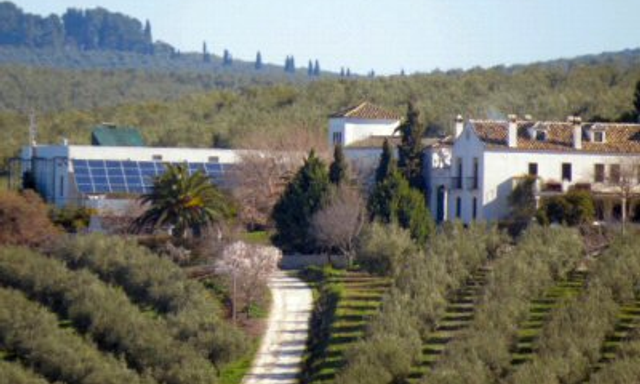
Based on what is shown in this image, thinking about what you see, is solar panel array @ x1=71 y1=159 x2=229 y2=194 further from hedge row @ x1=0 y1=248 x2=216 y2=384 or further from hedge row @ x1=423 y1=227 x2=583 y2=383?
hedge row @ x1=423 y1=227 x2=583 y2=383

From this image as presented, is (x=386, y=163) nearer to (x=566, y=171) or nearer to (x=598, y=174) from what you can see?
(x=566, y=171)

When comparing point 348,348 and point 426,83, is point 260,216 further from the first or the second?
point 426,83

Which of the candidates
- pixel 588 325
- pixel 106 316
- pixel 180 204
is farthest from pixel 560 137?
pixel 588 325

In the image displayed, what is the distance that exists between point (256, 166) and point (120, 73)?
119 metres

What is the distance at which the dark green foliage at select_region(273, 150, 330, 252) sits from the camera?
63.4 meters

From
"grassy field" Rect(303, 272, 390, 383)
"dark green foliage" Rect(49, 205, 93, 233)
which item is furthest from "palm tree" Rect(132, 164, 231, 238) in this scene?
"grassy field" Rect(303, 272, 390, 383)

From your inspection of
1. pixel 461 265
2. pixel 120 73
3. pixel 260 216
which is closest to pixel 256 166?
pixel 260 216

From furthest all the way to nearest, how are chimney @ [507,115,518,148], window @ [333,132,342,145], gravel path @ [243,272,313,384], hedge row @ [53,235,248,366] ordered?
window @ [333,132,342,145] → chimney @ [507,115,518,148] → hedge row @ [53,235,248,366] → gravel path @ [243,272,313,384]

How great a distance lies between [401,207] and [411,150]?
7.31m

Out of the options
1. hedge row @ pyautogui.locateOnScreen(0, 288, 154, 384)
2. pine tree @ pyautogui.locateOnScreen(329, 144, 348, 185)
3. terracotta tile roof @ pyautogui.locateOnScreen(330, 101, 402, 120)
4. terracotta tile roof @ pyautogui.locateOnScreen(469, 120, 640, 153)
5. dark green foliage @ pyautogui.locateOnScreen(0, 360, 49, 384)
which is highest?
terracotta tile roof @ pyautogui.locateOnScreen(330, 101, 402, 120)

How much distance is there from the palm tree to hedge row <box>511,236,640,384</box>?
17259 millimetres

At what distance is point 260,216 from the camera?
238 ft

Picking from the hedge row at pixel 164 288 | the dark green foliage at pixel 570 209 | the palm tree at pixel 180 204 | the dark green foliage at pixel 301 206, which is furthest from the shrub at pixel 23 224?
the dark green foliage at pixel 570 209

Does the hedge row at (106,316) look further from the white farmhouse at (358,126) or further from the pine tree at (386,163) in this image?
the white farmhouse at (358,126)
